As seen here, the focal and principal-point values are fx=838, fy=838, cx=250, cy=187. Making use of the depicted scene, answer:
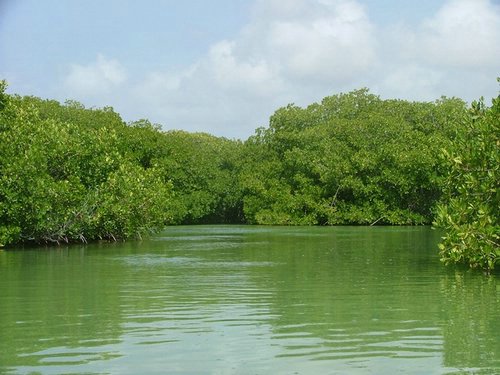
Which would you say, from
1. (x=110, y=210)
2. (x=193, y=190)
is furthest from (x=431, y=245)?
(x=193, y=190)

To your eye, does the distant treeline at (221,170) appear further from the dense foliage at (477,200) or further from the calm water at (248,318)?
the dense foliage at (477,200)

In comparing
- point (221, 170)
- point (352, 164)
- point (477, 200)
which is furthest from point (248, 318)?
point (221, 170)

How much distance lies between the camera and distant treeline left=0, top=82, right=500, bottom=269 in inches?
1048

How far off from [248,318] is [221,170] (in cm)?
5450

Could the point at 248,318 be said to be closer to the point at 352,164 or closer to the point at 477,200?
the point at 477,200

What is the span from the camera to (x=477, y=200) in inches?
646

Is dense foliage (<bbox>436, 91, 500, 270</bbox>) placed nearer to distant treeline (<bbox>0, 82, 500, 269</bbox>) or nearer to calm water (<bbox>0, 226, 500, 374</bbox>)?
calm water (<bbox>0, 226, 500, 374</bbox>)

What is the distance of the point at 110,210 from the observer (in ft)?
92.3

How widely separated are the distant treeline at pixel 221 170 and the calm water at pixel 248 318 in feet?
23.4

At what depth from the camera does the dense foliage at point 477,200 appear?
15.8 m

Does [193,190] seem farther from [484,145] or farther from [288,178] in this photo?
[484,145]

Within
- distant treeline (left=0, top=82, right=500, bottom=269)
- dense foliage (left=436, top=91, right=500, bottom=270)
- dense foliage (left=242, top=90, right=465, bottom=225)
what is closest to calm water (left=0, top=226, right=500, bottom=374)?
dense foliage (left=436, top=91, right=500, bottom=270)

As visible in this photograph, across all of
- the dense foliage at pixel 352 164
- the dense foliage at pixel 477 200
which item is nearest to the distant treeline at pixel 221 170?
the dense foliage at pixel 352 164

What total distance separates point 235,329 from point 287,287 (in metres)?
4.73
